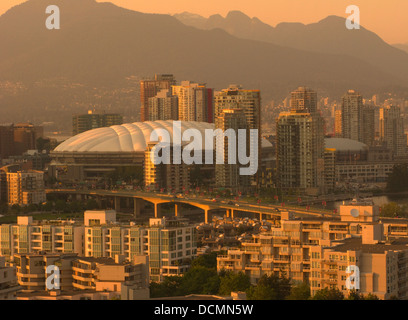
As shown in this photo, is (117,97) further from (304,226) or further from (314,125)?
(304,226)

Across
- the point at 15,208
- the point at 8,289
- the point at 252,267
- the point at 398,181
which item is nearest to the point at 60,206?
the point at 15,208

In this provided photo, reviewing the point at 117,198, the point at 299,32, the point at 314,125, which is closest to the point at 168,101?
the point at 314,125

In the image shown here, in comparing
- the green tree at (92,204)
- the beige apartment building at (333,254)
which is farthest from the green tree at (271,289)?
the green tree at (92,204)

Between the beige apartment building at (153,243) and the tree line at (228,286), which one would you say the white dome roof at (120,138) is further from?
the tree line at (228,286)

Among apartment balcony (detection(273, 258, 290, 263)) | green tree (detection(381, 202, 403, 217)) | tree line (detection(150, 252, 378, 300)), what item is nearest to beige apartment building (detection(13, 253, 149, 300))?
tree line (detection(150, 252, 378, 300))

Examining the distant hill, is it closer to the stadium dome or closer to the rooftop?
the stadium dome

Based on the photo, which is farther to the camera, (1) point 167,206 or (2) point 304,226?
(1) point 167,206
